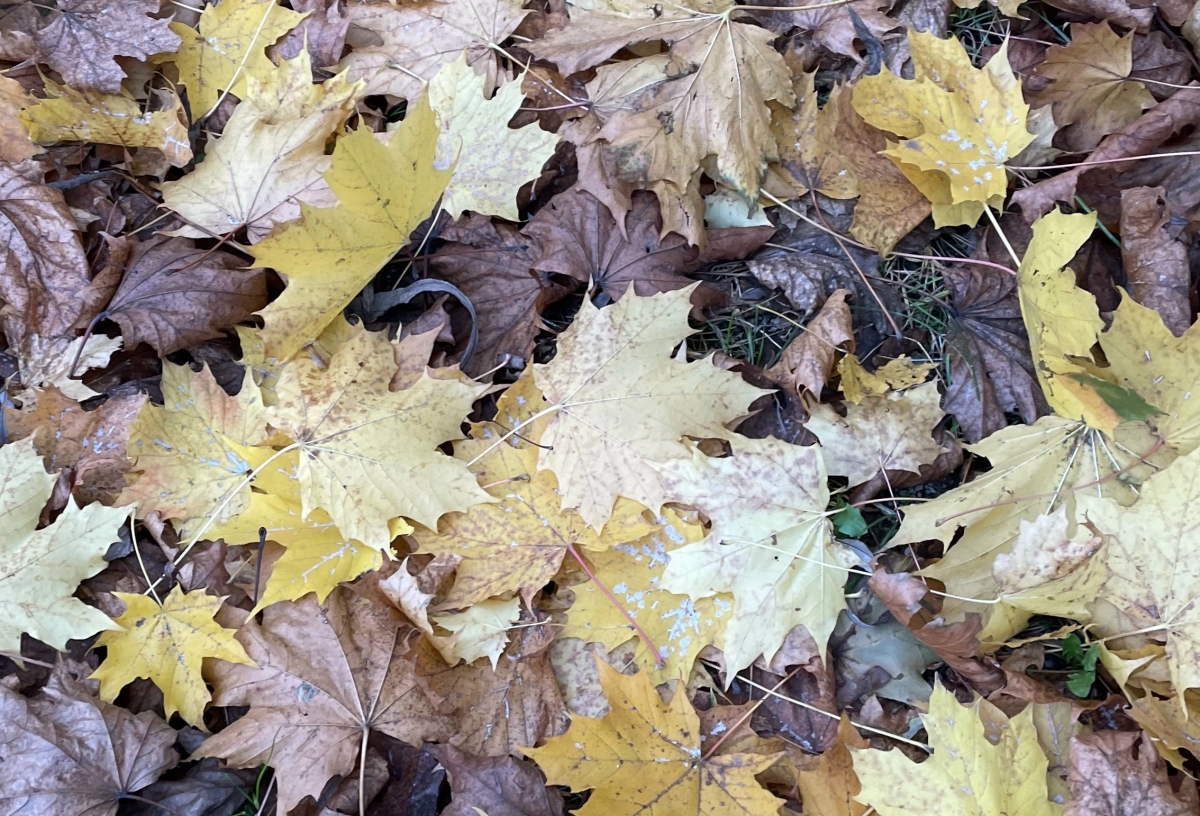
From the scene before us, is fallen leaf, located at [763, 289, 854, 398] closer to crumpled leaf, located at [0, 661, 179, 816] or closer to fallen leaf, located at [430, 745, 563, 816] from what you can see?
fallen leaf, located at [430, 745, 563, 816]

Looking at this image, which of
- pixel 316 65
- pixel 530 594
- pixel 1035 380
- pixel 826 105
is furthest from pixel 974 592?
pixel 316 65

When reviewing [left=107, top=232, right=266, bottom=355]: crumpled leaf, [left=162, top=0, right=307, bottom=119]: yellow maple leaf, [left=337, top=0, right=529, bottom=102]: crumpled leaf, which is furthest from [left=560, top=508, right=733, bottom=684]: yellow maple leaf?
[left=162, top=0, right=307, bottom=119]: yellow maple leaf

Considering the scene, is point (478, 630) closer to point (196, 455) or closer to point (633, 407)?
point (633, 407)

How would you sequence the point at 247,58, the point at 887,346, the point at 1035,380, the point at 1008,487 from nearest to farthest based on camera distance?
the point at 1008,487 → the point at 1035,380 → the point at 887,346 → the point at 247,58

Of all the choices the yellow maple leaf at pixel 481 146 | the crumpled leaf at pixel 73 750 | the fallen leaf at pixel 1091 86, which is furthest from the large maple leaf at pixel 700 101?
the crumpled leaf at pixel 73 750

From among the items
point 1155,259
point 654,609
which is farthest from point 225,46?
point 1155,259

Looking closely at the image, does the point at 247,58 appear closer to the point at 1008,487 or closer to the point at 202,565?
the point at 202,565
